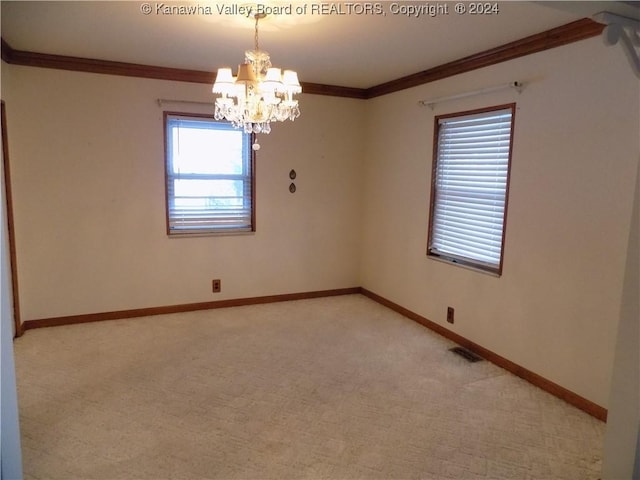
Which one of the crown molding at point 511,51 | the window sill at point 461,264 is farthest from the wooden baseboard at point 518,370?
the crown molding at point 511,51

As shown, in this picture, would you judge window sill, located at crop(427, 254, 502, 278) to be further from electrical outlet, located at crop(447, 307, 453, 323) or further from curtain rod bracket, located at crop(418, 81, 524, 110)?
curtain rod bracket, located at crop(418, 81, 524, 110)

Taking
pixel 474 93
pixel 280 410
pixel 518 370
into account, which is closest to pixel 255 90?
pixel 474 93

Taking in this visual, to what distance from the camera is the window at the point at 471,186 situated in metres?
3.33

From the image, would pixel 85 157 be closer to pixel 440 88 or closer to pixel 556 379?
pixel 440 88

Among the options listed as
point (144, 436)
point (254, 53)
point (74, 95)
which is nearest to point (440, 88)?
point (254, 53)

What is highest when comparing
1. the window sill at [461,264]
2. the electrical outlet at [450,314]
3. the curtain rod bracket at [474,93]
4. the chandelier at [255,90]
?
the curtain rod bracket at [474,93]

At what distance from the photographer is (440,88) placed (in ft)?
12.7

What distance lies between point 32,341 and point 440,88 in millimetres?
3999

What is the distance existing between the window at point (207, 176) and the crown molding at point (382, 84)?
1.30 feet

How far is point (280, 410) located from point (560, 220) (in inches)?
83.4

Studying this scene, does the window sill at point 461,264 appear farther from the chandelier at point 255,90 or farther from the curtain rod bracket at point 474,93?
the chandelier at point 255,90

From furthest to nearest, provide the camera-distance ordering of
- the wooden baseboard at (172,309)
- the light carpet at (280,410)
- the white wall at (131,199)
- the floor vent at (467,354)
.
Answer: the wooden baseboard at (172,309), the white wall at (131,199), the floor vent at (467,354), the light carpet at (280,410)

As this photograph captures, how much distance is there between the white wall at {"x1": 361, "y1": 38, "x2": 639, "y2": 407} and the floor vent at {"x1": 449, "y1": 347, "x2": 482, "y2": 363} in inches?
4.6

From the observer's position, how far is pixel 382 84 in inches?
180
